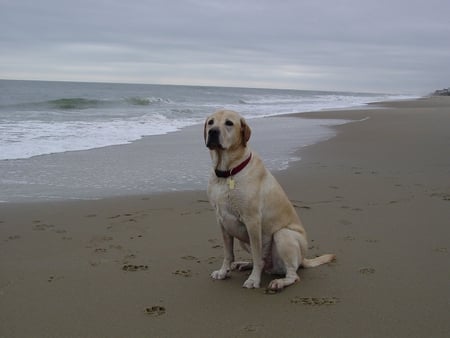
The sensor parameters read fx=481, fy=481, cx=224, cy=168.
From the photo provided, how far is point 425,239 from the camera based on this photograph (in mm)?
4676

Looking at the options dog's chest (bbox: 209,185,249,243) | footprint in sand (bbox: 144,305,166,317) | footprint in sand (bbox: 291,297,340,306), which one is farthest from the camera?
dog's chest (bbox: 209,185,249,243)

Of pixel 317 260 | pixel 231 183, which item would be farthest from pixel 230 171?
pixel 317 260

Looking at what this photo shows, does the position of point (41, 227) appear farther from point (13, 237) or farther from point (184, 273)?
point (184, 273)

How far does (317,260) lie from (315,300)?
0.70 m

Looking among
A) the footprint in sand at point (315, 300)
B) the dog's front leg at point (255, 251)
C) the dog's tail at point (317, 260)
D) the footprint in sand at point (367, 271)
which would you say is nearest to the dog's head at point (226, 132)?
the dog's front leg at point (255, 251)

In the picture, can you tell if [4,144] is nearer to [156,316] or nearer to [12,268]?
[12,268]

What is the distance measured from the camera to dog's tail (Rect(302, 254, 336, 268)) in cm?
405

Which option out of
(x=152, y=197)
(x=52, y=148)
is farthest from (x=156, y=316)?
(x=52, y=148)

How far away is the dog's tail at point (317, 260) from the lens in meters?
4.05

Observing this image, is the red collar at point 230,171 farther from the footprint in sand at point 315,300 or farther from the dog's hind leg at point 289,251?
the footprint in sand at point 315,300

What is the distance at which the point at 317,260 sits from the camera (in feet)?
13.4

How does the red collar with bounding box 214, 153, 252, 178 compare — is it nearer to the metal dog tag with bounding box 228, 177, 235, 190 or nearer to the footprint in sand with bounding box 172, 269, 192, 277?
the metal dog tag with bounding box 228, 177, 235, 190

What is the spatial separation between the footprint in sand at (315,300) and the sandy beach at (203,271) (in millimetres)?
14

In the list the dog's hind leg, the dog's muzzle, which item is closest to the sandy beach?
the dog's hind leg
